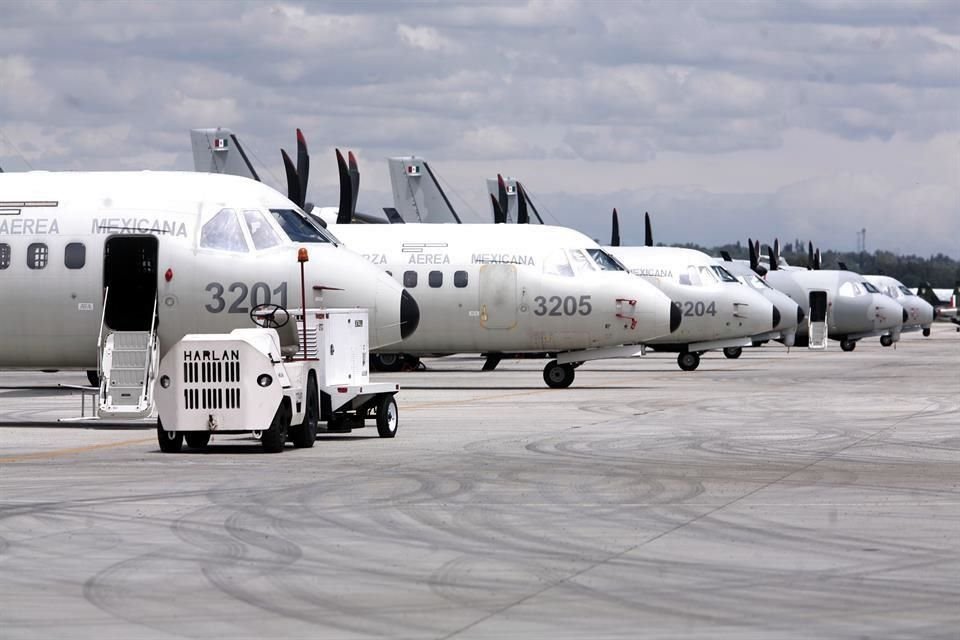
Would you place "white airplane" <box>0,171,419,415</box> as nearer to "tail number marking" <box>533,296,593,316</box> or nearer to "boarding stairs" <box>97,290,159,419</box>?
"boarding stairs" <box>97,290,159,419</box>

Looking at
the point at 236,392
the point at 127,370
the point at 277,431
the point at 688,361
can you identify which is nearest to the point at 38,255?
the point at 127,370

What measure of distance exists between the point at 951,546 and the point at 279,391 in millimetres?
9959

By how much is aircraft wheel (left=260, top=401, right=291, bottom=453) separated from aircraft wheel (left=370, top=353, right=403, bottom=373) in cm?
2105

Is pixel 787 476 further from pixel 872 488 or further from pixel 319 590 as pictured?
pixel 319 590

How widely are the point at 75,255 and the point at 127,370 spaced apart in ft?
8.17

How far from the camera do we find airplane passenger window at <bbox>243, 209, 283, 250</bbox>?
25031 millimetres

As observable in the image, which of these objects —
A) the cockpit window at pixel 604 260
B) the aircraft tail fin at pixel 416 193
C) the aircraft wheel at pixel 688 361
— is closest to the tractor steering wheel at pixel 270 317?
the cockpit window at pixel 604 260

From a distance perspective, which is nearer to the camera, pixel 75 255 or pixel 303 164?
pixel 75 255

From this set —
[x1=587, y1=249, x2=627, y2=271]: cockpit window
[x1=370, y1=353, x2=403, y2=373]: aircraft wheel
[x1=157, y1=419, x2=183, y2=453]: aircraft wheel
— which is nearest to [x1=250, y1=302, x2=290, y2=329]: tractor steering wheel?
[x1=157, y1=419, x2=183, y2=453]: aircraft wheel

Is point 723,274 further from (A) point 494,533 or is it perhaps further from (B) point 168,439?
(A) point 494,533

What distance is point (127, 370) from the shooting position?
2362cm

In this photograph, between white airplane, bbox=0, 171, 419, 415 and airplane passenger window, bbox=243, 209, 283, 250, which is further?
airplane passenger window, bbox=243, 209, 283, 250

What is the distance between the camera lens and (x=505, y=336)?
37188 mm

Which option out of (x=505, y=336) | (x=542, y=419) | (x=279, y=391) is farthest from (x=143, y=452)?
(x=505, y=336)
